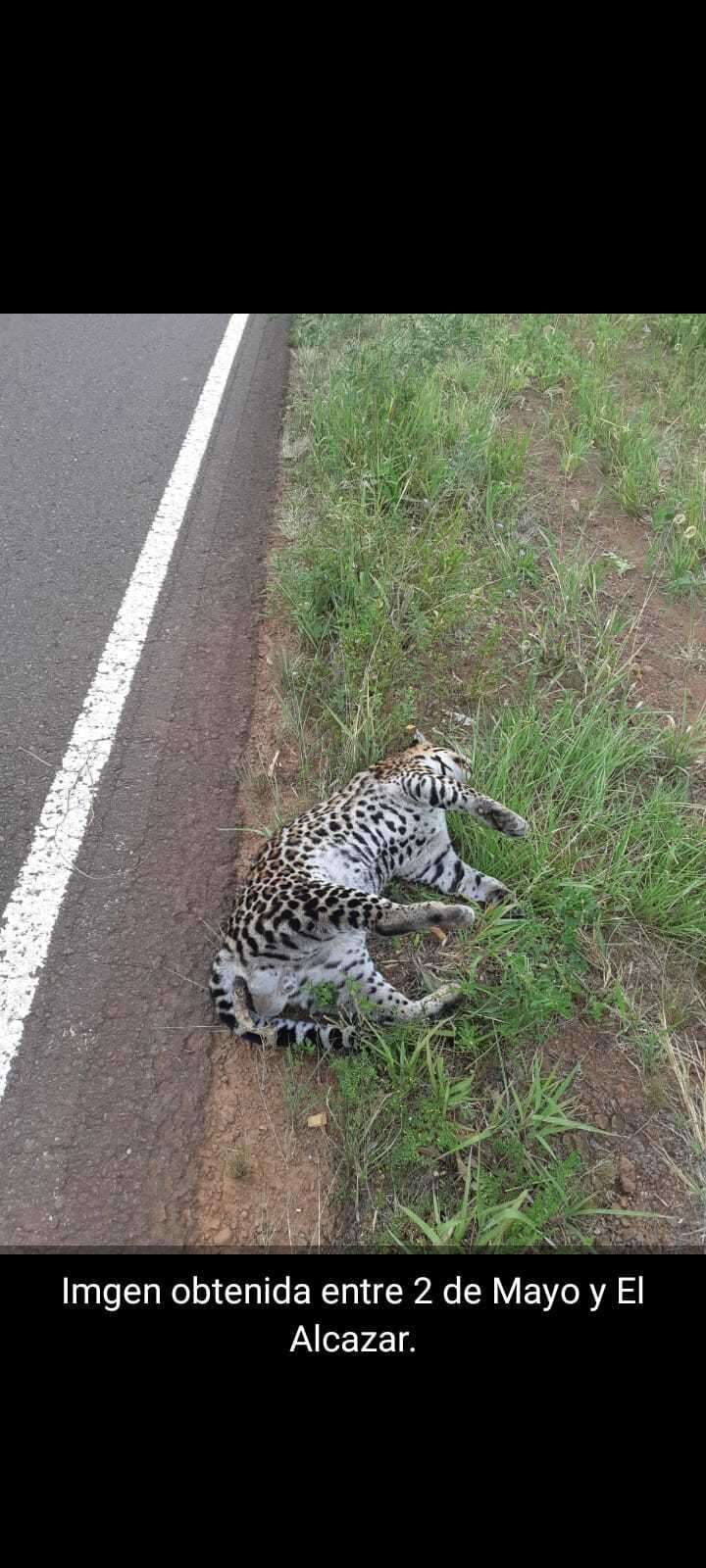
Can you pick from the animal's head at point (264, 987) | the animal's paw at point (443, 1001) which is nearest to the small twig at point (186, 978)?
the animal's head at point (264, 987)

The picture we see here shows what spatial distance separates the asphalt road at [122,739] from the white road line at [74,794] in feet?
0.16

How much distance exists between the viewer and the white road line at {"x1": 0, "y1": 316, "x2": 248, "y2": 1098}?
316 cm

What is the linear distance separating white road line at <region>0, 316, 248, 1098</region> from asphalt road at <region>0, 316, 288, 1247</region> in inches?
1.9

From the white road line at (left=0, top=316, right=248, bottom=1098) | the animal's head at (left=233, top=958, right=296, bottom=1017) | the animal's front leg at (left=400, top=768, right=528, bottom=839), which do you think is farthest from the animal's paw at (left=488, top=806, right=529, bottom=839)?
the white road line at (left=0, top=316, right=248, bottom=1098)

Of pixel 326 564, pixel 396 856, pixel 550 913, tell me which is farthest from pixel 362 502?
pixel 550 913

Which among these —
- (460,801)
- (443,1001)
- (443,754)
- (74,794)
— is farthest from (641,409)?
(443,1001)

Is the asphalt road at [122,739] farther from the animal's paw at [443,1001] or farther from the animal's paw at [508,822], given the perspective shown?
the animal's paw at [508,822]

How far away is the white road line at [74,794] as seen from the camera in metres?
3.16

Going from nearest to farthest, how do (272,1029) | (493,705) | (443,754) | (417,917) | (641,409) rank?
(272,1029) < (417,917) < (443,754) < (493,705) < (641,409)

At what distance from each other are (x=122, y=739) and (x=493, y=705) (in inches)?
69.8

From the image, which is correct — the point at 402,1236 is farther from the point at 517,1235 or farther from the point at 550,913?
the point at 550,913

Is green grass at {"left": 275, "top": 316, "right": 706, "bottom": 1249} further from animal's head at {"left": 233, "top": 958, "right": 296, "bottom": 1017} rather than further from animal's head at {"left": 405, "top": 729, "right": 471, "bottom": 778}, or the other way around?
animal's head at {"left": 233, "top": 958, "right": 296, "bottom": 1017}

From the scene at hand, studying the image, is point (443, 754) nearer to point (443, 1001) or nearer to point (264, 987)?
point (443, 1001)

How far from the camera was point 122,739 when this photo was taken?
408 cm
